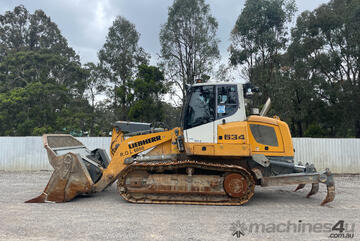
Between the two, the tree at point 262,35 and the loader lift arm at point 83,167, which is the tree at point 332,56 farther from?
the loader lift arm at point 83,167

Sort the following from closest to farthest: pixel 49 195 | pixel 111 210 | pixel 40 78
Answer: pixel 111 210 → pixel 49 195 → pixel 40 78

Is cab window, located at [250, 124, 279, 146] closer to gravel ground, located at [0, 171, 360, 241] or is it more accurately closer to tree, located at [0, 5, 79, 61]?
gravel ground, located at [0, 171, 360, 241]

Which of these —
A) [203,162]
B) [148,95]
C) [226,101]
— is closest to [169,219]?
[203,162]

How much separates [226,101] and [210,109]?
0.44m

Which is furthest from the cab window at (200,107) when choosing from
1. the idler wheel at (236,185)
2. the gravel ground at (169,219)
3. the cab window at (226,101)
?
the gravel ground at (169,219)

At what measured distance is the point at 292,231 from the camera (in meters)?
5.05

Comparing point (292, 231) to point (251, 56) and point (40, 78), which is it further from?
point (40, 78)

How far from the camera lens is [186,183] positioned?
6922 mm

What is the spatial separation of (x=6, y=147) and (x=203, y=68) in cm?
1603

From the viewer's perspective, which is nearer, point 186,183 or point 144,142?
point 186,183

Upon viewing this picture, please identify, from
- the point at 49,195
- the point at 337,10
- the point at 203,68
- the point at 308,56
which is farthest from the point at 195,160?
the point at 337,10

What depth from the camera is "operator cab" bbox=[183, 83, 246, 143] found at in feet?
22.9

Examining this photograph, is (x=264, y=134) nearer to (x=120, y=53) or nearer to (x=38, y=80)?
(x=120, y=53)

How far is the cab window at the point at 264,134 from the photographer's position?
7.14m
